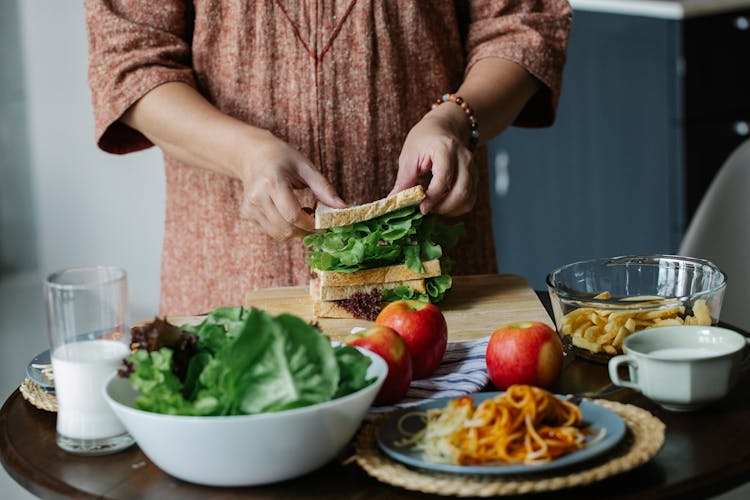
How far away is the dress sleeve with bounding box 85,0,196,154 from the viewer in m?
1.85

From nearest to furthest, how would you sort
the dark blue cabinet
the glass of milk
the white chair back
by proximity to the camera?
the glass of milk
the white chair back
the dark blue cabinet

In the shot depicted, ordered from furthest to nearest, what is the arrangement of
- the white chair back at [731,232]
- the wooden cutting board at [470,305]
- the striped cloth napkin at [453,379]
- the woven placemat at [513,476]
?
1. the white chair back at [731,232]
2. the wooden cutting board at [470,305]
3. the striped cloth napkin at [453,379]
4. the woven placemat at [513,476]

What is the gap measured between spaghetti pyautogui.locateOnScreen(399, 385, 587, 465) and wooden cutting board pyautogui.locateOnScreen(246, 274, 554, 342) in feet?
1.74

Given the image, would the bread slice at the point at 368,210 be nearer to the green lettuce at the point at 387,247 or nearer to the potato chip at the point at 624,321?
the green lettuce at the point at 387,247

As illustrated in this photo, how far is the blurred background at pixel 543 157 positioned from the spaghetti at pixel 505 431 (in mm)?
3085

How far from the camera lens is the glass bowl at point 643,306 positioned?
1.32 metres

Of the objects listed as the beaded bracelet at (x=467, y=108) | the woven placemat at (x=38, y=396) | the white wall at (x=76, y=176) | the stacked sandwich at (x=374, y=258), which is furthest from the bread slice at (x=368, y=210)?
the white wall at (x=76, y=176)

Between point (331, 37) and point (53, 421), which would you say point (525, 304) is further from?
point (53, 421)

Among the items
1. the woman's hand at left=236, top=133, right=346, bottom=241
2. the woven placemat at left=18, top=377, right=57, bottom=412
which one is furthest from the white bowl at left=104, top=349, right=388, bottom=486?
the woman's hand at left=236, top=133, right=346, bottom=241

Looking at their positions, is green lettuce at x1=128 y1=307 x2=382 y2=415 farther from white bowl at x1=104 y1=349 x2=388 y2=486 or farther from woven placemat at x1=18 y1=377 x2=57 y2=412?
woven placemat at x1=18 y1=377 x2=57 y2=412

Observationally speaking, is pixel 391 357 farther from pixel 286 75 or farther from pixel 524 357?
pixel 286 75

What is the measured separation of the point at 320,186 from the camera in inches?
66.1

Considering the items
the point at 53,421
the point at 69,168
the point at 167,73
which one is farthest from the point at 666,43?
the point at 53,421

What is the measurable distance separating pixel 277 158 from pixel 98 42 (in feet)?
1.64
